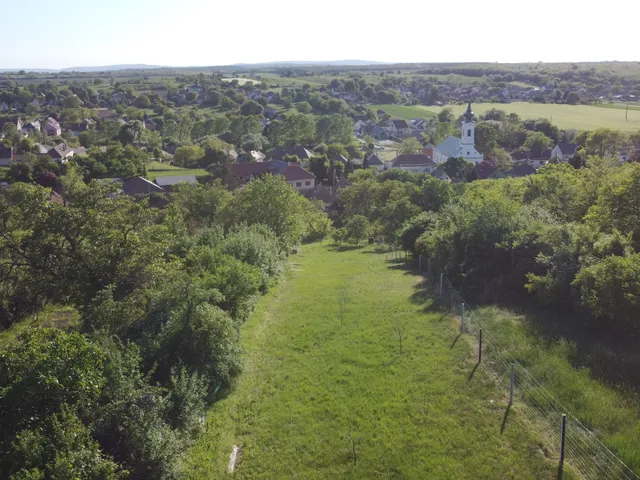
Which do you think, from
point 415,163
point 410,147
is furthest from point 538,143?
point 415,163

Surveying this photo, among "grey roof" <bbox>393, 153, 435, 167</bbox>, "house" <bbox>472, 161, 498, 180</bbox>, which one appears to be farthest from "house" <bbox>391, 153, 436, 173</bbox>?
"house" <bbox>472, 161, 498, 180</bbox>

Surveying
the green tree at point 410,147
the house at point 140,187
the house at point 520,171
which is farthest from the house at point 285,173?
the green tree at point 410,147

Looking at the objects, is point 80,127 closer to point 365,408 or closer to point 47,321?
point 47,321

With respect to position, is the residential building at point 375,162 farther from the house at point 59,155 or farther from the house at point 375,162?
the house at point 59,155

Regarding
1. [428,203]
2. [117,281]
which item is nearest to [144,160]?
[428,203]

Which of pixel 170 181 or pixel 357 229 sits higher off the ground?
pixel 170 181

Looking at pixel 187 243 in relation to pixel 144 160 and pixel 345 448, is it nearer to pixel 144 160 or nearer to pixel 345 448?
pixel 345 448
